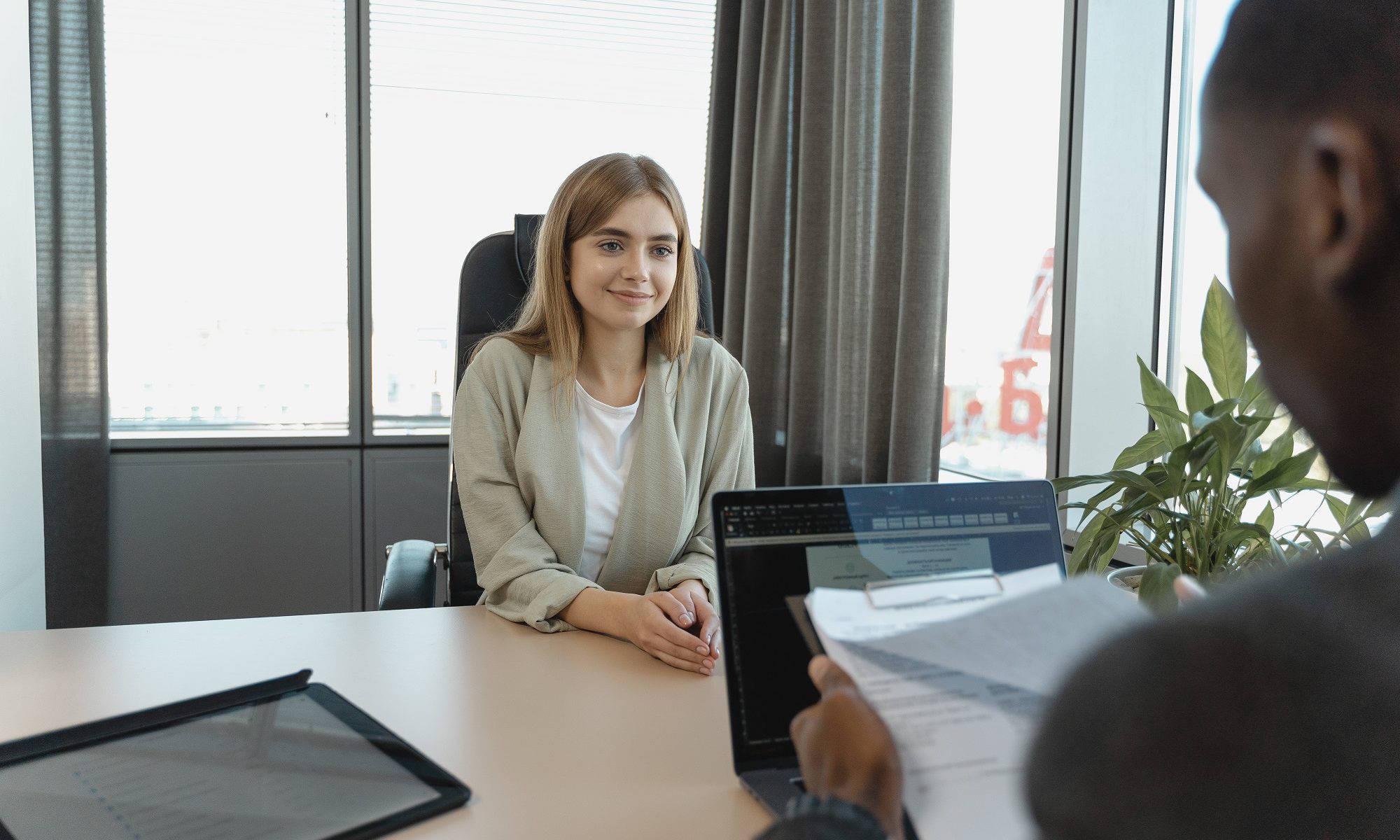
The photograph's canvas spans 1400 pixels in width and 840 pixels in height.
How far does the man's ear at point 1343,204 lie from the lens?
11.7 inches

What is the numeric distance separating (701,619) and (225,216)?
233 cm

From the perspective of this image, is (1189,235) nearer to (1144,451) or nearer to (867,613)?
(1144,451)

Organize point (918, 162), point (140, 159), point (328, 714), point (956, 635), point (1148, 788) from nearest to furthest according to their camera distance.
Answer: point (1148, 788), point (956, 635), point (328, 714), point (918, 162), point (140, 159)

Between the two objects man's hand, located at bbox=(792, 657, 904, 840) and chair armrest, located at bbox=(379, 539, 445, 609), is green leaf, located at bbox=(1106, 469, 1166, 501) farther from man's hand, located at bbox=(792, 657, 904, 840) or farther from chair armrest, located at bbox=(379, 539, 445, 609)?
chair armrest, located at bbox=(379, 539, 445, 609)

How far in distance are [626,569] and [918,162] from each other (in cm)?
107

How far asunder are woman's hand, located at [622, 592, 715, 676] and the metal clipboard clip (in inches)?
16.7

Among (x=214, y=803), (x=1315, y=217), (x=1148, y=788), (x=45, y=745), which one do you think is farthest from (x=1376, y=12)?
(x=45, y=745)

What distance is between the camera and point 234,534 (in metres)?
2.86

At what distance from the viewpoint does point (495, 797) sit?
77cm

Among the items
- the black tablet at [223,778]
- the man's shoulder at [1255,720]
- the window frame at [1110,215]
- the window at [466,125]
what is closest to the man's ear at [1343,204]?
the man's shoulder at [1255,720]

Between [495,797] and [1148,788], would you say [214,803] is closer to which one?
[495,797]

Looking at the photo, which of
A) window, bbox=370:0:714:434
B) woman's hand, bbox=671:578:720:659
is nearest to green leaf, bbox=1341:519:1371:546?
woman's hand, bbox=671:578:720:659

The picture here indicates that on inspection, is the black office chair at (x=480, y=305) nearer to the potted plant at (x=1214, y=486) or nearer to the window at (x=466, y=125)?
the potted plant at (x=1214, y=486)

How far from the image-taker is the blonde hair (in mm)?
1570
